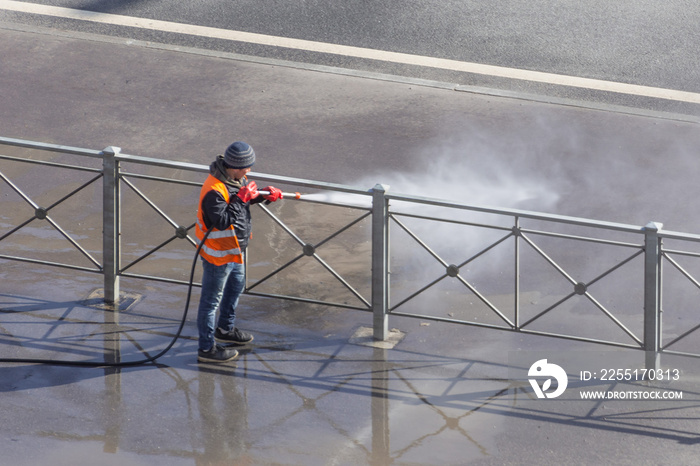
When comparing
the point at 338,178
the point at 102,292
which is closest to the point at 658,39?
the point at 338,178

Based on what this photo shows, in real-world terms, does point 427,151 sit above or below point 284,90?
below

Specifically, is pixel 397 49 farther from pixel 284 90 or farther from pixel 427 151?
pixel 427 151

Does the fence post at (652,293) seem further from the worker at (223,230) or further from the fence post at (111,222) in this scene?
the fence post at (111,222)

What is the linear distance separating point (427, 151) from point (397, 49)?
3305 millimetres

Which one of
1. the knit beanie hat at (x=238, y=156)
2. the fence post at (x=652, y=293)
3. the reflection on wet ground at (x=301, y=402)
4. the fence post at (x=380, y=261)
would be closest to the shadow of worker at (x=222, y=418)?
the reflection on wet ground at (x=301, y=402)

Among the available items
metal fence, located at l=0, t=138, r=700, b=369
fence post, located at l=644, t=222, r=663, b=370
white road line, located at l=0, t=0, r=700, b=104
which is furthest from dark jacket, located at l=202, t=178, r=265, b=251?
white road line, located at l=0, t=0, r=700, b=104

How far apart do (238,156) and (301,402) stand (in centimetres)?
192

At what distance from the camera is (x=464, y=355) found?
848cm

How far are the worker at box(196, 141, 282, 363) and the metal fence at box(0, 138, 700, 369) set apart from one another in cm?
44

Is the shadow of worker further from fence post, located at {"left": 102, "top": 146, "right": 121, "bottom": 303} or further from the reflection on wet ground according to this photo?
fence post, located at {"left": 102, "top": 146, "right": 121, "bottom": 303}

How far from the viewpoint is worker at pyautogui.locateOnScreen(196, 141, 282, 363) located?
780 centimetres

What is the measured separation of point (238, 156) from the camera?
25.5ft

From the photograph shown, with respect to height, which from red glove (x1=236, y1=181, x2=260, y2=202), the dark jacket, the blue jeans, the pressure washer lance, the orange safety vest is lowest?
the blue jeans

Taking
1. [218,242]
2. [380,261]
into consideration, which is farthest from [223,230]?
[380,261]
